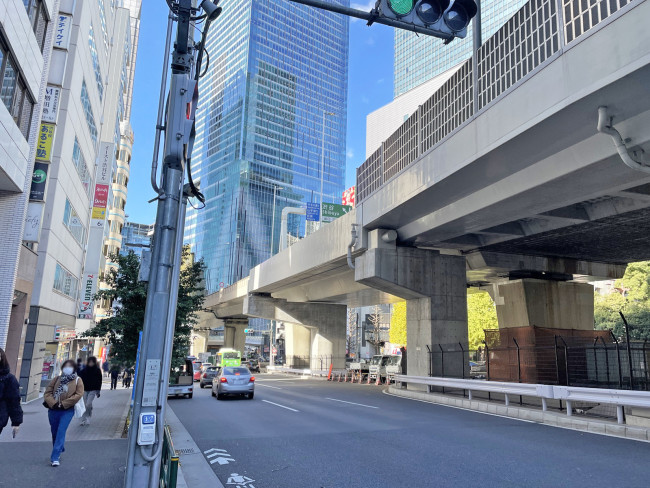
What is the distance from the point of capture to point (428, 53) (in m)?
126

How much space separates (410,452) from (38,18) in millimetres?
17008

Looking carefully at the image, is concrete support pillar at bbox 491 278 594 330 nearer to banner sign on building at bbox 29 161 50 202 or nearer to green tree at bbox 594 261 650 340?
green tree at bbox 594 261 650 340

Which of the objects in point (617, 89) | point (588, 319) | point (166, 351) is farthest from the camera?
point (588, 319)

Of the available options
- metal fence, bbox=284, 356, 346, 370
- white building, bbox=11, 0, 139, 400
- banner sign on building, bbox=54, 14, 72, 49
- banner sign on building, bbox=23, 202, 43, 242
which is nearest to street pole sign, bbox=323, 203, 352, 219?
metal fence, bbox=284, 356, 346, 370

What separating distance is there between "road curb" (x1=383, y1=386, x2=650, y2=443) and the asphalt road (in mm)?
495

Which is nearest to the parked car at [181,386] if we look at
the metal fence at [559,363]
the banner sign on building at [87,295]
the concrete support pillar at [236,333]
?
the banner sign on building at [87,295]

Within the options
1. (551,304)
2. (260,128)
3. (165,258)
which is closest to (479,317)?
(551,304)

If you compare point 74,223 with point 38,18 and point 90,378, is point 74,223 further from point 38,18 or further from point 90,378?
point 90,378

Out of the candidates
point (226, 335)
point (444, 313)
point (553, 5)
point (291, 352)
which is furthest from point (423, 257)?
point (226, 335)

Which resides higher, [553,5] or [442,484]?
[553,5]

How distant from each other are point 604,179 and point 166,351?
1273 centimetres

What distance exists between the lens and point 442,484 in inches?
267

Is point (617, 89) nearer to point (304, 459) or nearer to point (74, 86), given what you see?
point (304, 459)

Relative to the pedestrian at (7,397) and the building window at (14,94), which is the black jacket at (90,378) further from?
the building window at (14,94)
